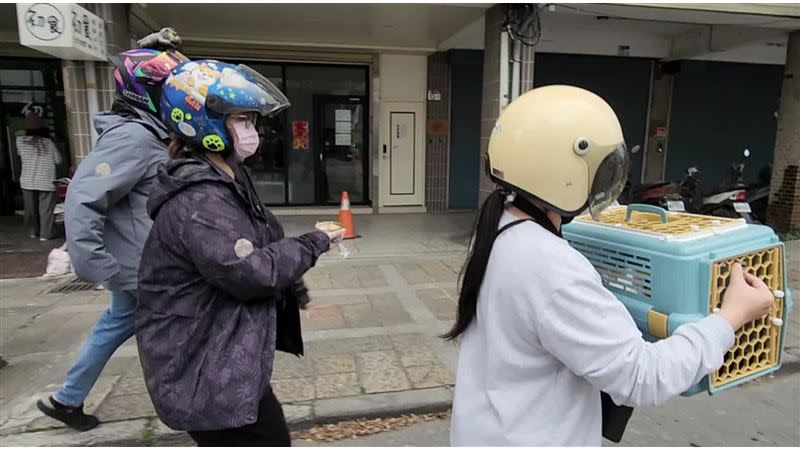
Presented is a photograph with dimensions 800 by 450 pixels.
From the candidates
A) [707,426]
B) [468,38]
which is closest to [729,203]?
[468,38]

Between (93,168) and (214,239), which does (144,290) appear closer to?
(214,239)

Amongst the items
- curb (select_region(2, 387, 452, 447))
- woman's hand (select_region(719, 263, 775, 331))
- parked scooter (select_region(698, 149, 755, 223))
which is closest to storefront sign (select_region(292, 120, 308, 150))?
parked scooter (select_region(698, 149, 755, 223))

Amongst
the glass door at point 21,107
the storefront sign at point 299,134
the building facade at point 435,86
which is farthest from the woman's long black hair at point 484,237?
the glass door at point 21,107

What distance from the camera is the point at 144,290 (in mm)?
1668

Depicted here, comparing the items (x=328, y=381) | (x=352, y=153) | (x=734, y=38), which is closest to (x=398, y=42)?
(x=352, y=153)

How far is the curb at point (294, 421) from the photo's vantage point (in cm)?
299

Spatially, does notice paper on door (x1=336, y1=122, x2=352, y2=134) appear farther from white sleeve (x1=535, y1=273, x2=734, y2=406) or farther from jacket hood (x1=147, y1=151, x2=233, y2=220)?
white sleeve (x1=535, y1=273, x2=734, y2=406)

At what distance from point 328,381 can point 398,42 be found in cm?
783

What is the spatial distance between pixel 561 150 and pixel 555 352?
457 mm

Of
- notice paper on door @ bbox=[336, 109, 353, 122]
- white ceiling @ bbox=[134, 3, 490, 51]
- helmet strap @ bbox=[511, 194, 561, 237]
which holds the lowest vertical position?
helmet strap @ bbox=[511, 194, 561, 237]

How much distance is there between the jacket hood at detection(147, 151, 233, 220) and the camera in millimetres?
1602

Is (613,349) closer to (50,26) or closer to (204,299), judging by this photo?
(204,299)

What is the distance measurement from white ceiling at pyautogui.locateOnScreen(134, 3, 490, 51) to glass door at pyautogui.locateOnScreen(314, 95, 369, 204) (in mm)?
1238

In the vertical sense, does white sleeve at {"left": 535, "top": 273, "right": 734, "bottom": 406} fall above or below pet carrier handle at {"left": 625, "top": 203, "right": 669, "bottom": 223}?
below
